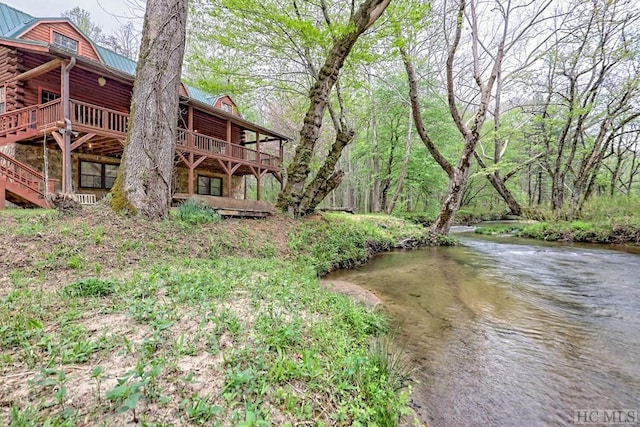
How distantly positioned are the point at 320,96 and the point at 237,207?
160 inches

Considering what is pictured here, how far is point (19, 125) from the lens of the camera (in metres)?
9.18

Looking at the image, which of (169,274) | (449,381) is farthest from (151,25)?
(449,381)

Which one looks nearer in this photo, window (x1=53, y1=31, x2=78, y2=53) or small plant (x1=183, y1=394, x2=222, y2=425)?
small plant (x1=183, y1=394, x2=222, y2=425)

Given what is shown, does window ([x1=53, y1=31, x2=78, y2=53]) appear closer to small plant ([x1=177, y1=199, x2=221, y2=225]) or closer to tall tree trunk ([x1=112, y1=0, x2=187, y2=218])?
tall tree trunk ([x1=112, y1=0, x2=187, y2=218])

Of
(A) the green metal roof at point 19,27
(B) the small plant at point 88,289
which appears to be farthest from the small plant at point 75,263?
(A) the green metal roof at point 19,27

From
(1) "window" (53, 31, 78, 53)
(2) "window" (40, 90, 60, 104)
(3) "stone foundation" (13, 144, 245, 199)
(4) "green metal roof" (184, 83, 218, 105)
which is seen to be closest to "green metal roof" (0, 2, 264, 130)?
(1) "window" (53, 31, 78, 53)

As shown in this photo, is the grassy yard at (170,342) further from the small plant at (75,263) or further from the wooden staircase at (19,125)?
the wooden staircase at (19,125)

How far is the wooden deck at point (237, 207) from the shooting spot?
7877 mm

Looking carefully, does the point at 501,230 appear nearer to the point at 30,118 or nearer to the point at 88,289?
the point at 88,289

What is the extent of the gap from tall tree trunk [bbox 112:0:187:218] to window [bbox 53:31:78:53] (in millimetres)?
9458

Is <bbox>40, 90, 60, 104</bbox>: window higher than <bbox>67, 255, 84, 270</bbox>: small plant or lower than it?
higher

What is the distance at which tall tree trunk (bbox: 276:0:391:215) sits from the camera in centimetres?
745

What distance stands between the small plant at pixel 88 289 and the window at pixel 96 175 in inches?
441

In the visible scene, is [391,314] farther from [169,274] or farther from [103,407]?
[103,407]
